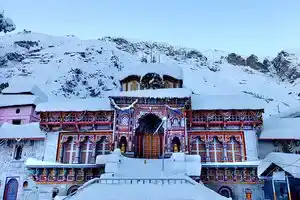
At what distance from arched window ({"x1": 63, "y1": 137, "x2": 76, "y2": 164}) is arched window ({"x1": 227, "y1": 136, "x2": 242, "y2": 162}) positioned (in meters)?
12.2

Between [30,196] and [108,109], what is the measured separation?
902cm

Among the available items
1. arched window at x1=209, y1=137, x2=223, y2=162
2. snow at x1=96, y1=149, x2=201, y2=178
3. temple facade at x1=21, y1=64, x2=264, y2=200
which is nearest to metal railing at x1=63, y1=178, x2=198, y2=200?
snow at x1=96, y1=149, x2=201, y2=178

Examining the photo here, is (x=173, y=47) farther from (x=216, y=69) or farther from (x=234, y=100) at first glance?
(x=234, y=100)

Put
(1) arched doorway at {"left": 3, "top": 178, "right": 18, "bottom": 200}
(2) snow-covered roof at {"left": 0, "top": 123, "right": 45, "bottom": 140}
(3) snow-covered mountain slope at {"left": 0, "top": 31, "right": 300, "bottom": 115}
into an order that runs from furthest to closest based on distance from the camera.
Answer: (3) snow-covered mountain slope at {"left": 0, "top": 31, "right": 300, "bottom": 115}
(2) snow-covered roof at {"left": 0, "top": 123, "right": 45, "bottom": 140}
(1) arched doorway at {"left": 3, "top": 178, "right": 18, "bottom": 200}

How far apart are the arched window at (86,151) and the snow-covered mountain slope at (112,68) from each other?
30.0m

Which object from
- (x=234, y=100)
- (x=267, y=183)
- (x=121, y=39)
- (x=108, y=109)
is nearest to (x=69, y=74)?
(x=121, y=39)

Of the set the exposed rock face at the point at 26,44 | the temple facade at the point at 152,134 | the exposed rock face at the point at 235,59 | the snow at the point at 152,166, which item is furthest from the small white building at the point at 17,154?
the exposed rock face at the point at 235,59

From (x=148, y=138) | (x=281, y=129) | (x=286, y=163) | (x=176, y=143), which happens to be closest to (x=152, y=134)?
(x=148, y=138)

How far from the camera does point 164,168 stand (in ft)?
57.3

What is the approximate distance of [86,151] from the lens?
74.0 ft

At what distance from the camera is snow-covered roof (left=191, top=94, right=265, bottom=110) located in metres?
21.7

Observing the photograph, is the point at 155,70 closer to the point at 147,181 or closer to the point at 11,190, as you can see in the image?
the point at 147,181

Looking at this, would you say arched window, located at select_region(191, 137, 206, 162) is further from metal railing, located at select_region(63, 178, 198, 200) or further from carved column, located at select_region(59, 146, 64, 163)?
carved column, located at select_region(59, 146, 64, 163)

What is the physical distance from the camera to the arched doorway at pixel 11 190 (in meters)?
Result: 24.8
